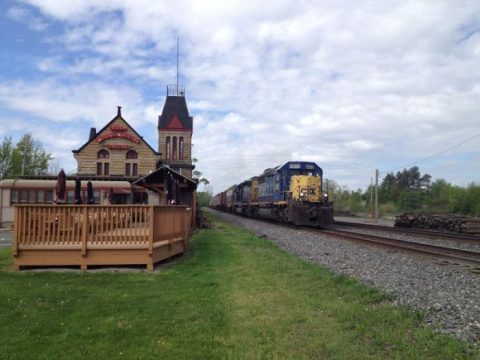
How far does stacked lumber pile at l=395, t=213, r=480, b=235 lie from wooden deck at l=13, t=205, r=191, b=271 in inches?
798

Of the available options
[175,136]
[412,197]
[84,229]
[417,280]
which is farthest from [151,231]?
[412,197]

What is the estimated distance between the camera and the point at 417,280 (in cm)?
938

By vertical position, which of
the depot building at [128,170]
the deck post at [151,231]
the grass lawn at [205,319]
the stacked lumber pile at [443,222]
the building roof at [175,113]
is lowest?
the grass lawn at [205,319]

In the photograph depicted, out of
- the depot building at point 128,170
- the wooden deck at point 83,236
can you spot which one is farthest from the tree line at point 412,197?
the wooden deck at point 83,236

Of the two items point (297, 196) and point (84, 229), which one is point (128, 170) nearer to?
point (297, 196)

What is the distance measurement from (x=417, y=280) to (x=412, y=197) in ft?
220

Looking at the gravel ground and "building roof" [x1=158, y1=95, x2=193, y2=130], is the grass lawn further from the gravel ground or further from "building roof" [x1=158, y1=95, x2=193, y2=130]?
"building roof" [x1=158, y1=95, x2=193, y2=130]

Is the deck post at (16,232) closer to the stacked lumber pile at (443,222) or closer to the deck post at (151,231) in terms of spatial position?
the deck post at (151,231)

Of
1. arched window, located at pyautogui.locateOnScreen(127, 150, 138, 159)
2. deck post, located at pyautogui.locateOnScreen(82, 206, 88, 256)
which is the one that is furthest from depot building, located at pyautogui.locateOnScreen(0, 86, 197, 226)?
deck post, located at pyautogui.locateOnScreen(82, 206, 88, 256)

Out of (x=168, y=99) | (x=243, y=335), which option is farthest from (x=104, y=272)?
(x=168, y=99)

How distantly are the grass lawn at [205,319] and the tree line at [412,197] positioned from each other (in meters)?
22.0

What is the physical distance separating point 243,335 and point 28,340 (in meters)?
2.62

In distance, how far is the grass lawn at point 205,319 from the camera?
17.0 feet

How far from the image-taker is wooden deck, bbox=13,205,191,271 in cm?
1031
